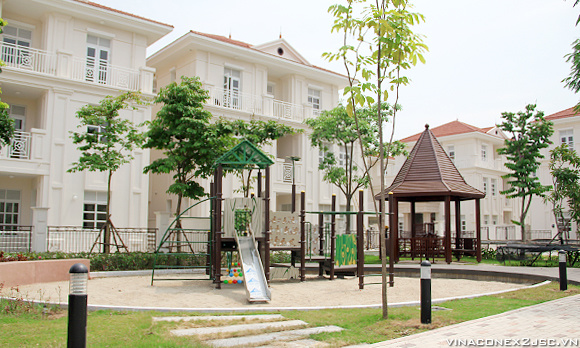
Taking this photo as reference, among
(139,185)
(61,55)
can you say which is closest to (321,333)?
(139,185)

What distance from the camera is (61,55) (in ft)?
67.8

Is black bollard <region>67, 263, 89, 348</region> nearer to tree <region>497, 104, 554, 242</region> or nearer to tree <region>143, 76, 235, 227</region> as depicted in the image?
tree <region>143, 76, 235, 227</region>

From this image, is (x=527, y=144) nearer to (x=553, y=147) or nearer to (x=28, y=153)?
(x=553, y=147)

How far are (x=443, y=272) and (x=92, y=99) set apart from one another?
16.1 meters

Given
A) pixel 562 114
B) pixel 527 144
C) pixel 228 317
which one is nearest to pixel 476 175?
pixel 562 114

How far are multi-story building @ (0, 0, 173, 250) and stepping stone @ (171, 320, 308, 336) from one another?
1506 centimetres

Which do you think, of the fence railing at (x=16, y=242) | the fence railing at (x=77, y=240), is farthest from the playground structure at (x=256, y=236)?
the fence railing at (x=16, y=242)

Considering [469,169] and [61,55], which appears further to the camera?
[469,169]

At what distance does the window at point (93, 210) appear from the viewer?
21.1m

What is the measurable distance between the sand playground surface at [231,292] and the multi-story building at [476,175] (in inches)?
1134

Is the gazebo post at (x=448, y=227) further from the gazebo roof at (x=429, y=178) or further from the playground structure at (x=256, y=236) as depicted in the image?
the playground structure at (x=256, y=236)

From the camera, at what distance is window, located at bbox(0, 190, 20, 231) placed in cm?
2108

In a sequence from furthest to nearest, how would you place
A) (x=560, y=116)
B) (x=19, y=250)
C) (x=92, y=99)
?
1. (x=560, y=116)
2. (x=92, y=99)
3. (x=19, y=250)

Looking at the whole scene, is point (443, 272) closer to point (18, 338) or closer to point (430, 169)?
point (430, 169)
